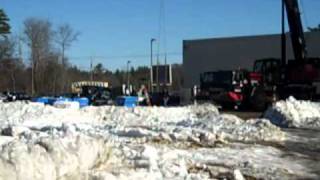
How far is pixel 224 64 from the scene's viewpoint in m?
73.2

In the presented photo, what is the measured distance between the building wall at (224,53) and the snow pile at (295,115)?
113ft

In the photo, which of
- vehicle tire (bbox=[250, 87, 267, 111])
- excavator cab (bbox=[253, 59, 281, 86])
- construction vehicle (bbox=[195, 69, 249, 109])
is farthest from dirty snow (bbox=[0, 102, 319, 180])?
excavator cab (bbox=[253, 59, 281, 86])

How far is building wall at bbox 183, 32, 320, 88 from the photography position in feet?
234

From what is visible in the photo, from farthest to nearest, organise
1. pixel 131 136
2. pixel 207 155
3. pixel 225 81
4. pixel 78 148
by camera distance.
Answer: pixel 225 81 → pixel 131 136 → pixel 207 155 → pixel 78 148

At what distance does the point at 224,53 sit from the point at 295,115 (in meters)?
41.3

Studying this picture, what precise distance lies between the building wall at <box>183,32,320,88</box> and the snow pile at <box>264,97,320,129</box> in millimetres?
34398

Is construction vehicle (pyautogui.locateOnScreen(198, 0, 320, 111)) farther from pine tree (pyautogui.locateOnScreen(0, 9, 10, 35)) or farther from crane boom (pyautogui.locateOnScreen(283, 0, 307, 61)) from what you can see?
pine tree (pyautogui.locateOnScreen(0, 9, 10, 35))

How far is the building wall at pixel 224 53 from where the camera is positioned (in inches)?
2810

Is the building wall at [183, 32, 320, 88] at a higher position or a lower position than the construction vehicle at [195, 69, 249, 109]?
higher

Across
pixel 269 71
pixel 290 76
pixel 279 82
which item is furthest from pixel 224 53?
pixel 290 76

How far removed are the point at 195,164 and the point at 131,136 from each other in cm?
753

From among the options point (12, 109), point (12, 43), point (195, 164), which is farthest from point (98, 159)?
point (12, 43)

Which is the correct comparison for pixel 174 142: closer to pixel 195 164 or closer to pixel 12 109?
pixel 195 164

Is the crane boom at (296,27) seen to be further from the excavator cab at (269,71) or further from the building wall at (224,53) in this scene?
the building wall at (224,53)
